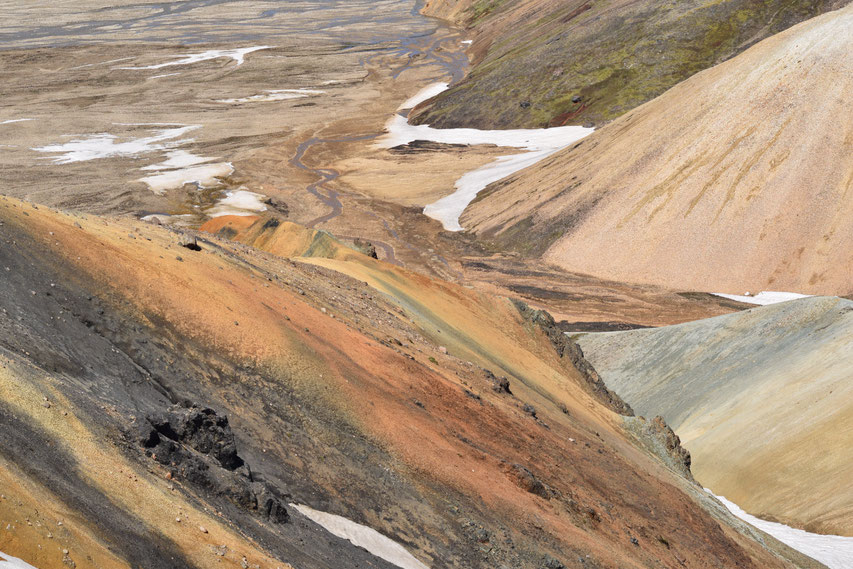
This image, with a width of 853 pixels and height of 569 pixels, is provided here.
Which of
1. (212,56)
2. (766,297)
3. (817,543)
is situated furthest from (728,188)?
(212,56)

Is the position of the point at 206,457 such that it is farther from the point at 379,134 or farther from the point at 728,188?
the point at 379,134

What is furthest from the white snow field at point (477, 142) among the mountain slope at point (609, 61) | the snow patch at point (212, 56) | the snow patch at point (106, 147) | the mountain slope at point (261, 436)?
the snow patch at point (212, 56)

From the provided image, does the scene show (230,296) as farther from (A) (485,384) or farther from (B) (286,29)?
(B) (286,29)

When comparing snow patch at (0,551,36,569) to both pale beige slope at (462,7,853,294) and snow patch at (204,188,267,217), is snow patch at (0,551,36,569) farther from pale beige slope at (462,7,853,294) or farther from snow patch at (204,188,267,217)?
snow patch at (204,188,267,217)

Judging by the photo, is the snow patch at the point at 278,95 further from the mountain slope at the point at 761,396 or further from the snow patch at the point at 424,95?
the mountain slope at the point at 761,396

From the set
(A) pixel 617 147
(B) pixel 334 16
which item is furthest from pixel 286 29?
(A) pixel 617 147

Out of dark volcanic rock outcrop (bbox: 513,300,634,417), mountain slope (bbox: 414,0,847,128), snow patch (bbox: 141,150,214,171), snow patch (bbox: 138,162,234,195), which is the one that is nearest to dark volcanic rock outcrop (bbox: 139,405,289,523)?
dark volcanic rock outcrop (bbox: 513,300,634,417)
